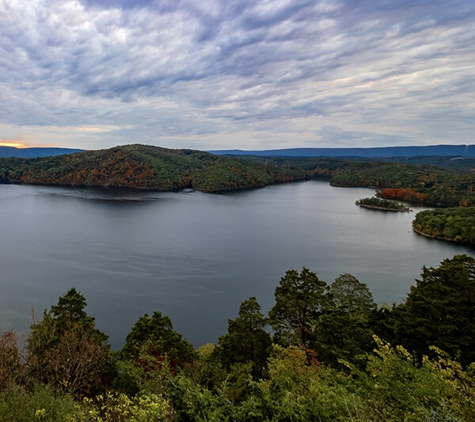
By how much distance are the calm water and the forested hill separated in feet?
137

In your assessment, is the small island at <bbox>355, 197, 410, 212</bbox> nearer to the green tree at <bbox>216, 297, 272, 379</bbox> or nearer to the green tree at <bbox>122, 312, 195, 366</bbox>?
the green tree at <bbox>216, 297, 272, 379</bbox>

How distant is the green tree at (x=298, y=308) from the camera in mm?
12234

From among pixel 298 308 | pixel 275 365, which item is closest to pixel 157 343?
pixel 275 365

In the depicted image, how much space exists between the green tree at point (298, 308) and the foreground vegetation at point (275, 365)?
0.04 m

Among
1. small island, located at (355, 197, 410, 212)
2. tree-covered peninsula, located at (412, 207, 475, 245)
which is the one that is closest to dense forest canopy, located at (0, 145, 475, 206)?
small island, located at (355, 197, 410, 212)

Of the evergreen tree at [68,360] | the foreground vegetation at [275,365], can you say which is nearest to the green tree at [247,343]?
the foreground vegetation at [275,365]

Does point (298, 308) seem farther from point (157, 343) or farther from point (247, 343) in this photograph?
point (157, 343)

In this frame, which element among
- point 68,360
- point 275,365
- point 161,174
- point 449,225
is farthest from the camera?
point 161,174

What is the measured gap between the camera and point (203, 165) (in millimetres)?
129000

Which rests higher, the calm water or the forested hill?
the forested hill

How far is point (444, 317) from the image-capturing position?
33.7 ft

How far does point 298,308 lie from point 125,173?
3894 inches

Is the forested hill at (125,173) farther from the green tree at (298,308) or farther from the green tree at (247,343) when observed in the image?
the green tree at (247,343)

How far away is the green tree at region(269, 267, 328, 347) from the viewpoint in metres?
12.2
